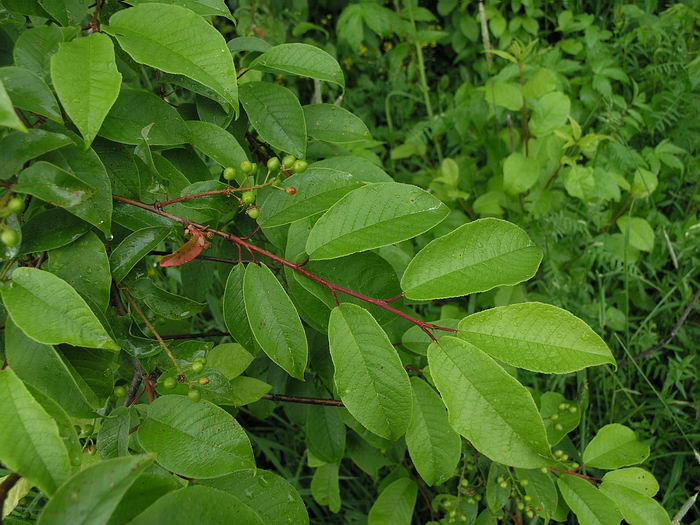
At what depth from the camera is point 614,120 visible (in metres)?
1.96

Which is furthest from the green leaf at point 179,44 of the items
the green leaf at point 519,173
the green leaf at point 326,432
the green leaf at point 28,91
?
the green leaf at point 519,173

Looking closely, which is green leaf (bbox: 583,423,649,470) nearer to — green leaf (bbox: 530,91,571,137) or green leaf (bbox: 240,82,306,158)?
green leaf (bbox: 240,82,306,158)

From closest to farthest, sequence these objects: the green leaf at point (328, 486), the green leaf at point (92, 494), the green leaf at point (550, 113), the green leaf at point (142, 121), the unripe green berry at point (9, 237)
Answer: the green leaf at point (92, 494) < the unripe green berry at point (9, 237) < the green leaf at point (142, 121) < the green leaf at point (328, 486) < the green leaf at point (550, 113)

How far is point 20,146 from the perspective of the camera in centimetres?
63

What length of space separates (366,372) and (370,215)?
0.63 ft

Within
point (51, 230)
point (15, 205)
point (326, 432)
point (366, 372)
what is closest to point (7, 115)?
point (15, 205)

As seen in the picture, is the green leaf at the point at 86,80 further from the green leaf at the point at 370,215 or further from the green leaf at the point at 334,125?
the green leaf at the point at 334,125

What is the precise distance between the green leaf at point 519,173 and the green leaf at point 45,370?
1384mm

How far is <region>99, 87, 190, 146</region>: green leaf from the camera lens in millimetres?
774

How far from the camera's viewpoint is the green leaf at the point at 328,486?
4.30 ft

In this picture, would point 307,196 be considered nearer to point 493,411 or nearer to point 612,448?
point 493,411

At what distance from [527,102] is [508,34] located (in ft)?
2.50

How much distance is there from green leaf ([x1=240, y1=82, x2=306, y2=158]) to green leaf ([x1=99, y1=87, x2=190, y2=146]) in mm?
119

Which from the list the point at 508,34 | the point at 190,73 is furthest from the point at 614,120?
the point at 190,73
